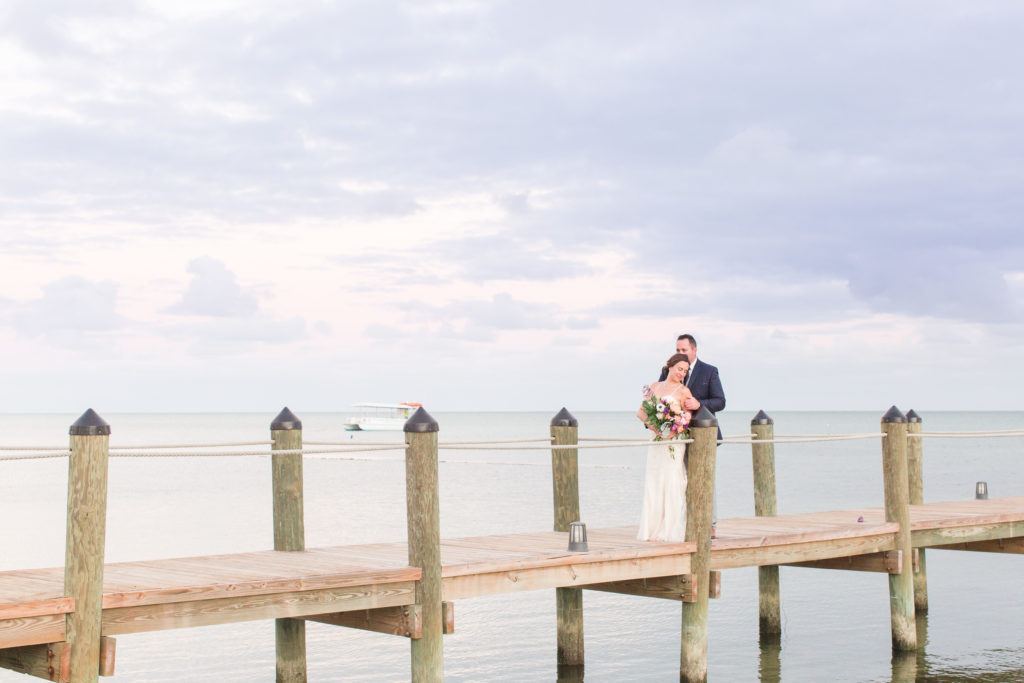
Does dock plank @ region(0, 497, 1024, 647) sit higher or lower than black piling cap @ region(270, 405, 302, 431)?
lower

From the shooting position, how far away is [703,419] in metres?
10.3

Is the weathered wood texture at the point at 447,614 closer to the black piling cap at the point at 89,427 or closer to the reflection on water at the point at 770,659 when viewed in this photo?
the black piling cap at the point at 89,427

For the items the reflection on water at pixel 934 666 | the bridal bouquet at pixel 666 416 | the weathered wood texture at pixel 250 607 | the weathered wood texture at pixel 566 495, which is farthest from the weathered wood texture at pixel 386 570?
the reflection on water at pixel 934 666

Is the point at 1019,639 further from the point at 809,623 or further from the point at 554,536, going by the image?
the point at 554,536

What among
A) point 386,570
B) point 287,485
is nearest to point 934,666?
point 386,570

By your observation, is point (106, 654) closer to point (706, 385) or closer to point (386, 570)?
point (386, 570)

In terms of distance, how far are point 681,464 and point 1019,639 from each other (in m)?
8.75

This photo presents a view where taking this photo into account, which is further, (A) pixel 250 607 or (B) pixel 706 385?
(B) pixel 706 385

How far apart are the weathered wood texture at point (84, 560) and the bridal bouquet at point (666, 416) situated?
16.6 feet

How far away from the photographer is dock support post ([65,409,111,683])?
6922mm

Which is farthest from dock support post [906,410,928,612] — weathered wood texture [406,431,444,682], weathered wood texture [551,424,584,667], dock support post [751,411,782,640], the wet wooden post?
the wet wooden post

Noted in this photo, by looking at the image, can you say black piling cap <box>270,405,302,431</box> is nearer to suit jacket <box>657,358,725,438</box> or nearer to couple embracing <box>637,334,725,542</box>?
couple embracing <box>637,334,725,542</box>

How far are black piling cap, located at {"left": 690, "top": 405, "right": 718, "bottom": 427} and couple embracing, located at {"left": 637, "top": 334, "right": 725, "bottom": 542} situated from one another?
0.20 feet

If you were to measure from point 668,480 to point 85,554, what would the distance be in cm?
539
